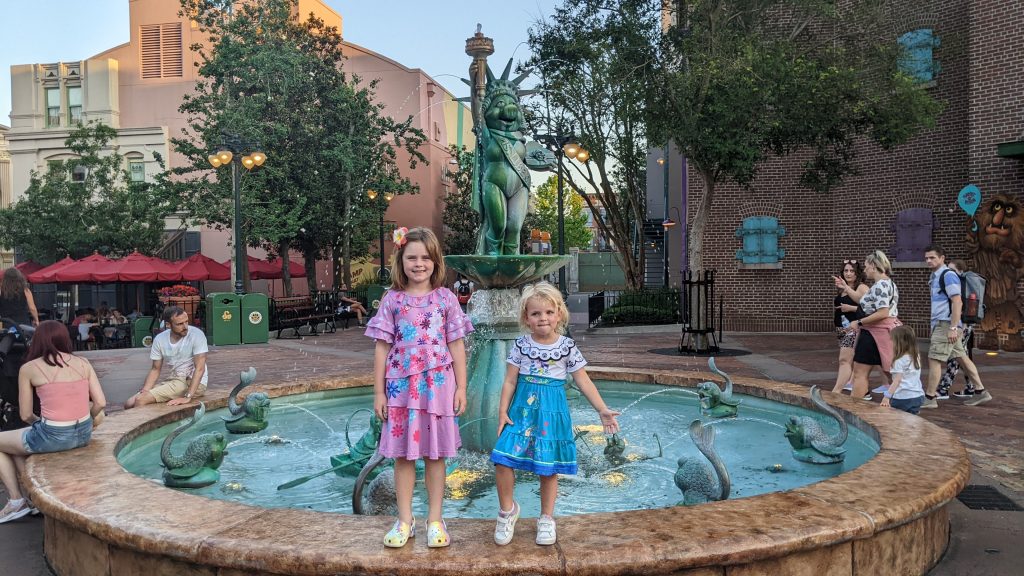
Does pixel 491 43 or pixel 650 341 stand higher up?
pixel 491 43

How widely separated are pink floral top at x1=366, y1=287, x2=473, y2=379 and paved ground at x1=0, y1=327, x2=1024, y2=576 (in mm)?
2270

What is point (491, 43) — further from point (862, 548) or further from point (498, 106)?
point (862, 548)

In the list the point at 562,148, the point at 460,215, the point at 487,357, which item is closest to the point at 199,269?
the point at 562,148

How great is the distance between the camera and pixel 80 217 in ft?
95.8

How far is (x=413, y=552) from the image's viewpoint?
3244mm

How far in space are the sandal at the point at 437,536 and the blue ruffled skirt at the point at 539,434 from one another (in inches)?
15.4

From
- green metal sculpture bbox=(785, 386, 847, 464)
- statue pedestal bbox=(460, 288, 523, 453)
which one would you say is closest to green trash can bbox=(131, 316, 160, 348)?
statue pedestal bbox=(460, 288, 523, 453)

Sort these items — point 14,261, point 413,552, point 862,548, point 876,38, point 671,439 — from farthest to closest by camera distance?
point 14,261 → point 876,38 → point 671,439 → point 862,548 → point 413,552

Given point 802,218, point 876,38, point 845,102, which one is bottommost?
point 802,218

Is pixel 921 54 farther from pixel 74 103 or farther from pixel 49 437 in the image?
pixel 74 103

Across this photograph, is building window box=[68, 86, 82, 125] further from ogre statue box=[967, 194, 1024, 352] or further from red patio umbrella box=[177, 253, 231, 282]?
ogre statue box=[967, 194, 1024, 352]

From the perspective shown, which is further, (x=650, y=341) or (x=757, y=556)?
(x=650, y=341)

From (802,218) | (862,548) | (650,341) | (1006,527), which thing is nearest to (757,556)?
(862,548)

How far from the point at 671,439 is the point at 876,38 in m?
14.0
